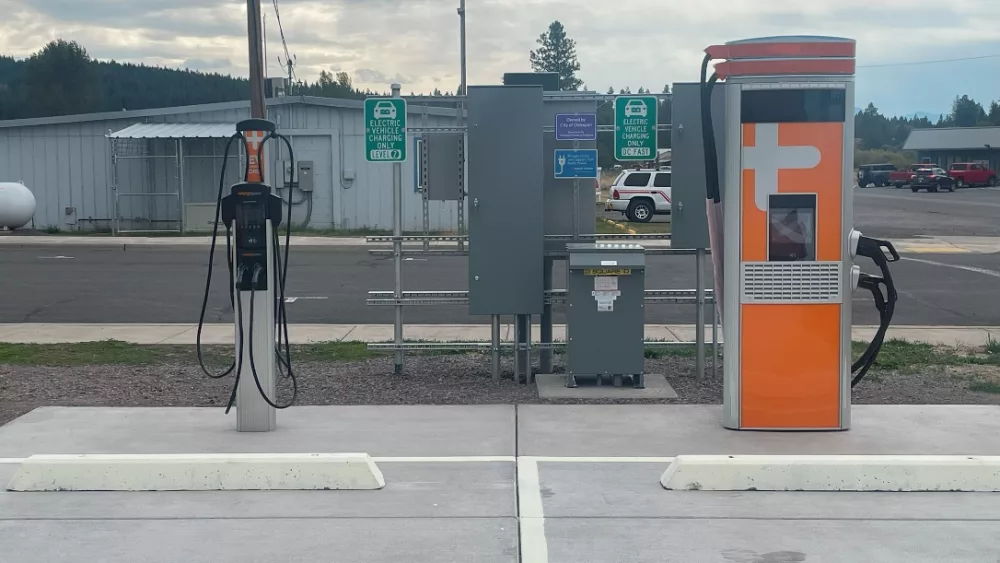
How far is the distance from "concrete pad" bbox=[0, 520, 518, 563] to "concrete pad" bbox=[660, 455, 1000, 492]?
1.25 m

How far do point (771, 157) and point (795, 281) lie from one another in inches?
34.6

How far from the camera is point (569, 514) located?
5809 millimetres

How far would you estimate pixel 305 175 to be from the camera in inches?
1172

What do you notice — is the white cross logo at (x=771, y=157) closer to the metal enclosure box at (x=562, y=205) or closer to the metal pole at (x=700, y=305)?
the metal pole at (x=700, y=305)

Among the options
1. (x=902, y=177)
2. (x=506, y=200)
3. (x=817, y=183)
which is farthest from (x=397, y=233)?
(x=902, y=177)

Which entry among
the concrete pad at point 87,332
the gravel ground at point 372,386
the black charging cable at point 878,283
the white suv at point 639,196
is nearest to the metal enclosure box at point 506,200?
the gravel ground at point 372,386

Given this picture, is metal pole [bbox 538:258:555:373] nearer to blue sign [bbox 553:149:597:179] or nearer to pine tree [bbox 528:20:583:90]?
blue sign [bbox 553:149:597:179]

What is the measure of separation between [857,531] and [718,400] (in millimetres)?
3255

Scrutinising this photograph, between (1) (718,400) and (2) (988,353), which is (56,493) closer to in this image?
(1) (718,400)

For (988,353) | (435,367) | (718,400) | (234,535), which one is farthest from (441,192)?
(988,353)

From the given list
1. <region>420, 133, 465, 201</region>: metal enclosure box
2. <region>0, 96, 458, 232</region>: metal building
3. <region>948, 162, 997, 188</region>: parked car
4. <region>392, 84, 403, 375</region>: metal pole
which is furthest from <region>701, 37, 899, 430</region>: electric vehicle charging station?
<region>948, 162, 997, 188</region>: parked car

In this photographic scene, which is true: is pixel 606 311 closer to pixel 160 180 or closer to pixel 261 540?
pixel 261 540

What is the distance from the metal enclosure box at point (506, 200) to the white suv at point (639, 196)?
26121mm

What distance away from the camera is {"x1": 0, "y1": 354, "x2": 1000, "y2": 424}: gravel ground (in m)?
8.83
